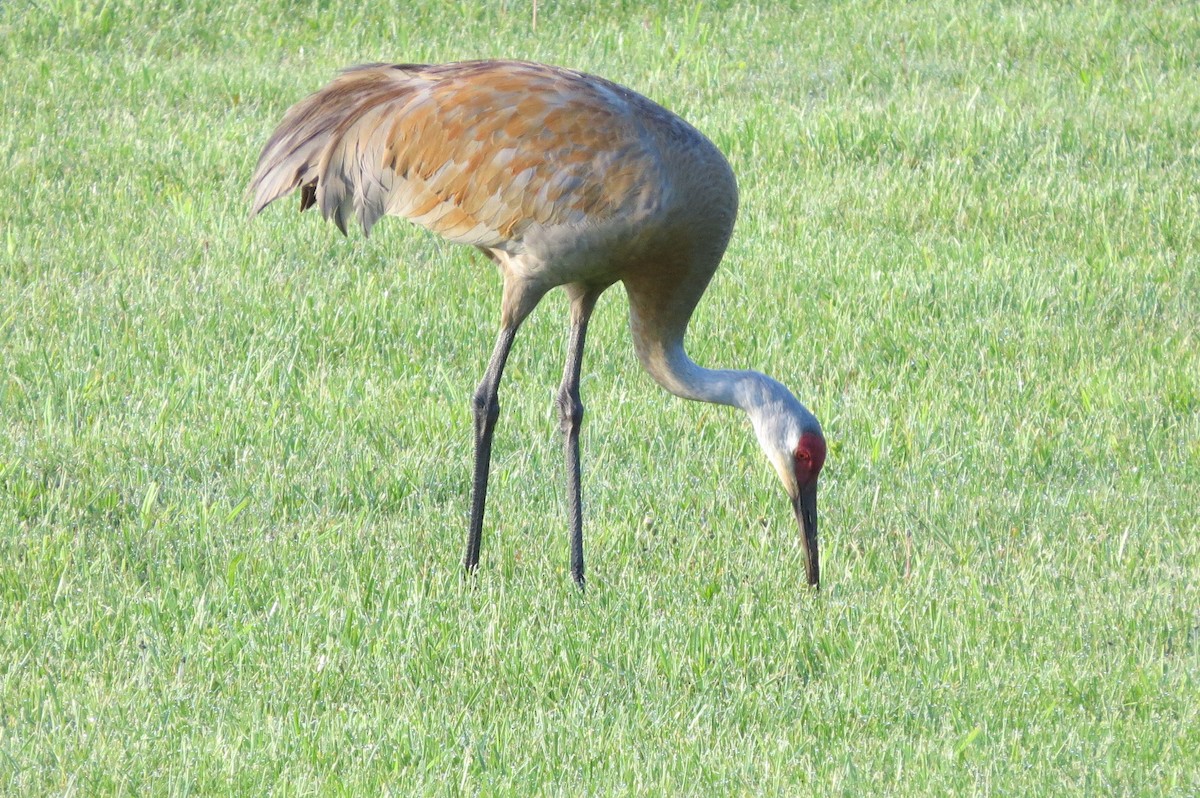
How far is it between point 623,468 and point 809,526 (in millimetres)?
979

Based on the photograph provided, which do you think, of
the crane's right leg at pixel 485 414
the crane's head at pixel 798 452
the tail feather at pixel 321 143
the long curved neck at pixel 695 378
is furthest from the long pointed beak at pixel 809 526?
the tail feather at pixel 321 143

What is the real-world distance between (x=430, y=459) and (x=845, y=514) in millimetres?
1409

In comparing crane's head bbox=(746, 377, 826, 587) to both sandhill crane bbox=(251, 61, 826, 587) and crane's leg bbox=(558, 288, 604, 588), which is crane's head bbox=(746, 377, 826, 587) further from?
crane's leg bbox=(558, 288, 604, 588)

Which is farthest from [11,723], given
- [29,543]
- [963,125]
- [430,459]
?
[963,125]

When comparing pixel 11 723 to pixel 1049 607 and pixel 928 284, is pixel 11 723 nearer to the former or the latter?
pixel 1049 607

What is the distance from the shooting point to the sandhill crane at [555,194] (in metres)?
4.73

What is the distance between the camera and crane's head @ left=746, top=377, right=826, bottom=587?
4.69 m

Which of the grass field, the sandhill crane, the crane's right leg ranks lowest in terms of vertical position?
the grass field

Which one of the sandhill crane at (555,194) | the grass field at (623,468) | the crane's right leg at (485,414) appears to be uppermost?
the sandhill crane at (555,194)

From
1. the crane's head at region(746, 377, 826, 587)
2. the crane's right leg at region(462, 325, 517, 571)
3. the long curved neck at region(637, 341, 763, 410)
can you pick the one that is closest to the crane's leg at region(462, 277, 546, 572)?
the crane's right leg at region(462, 325, 517, 571)

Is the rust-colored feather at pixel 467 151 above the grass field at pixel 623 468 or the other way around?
above

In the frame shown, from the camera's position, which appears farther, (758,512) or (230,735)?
(758,512)

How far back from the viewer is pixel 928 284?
22.4ft

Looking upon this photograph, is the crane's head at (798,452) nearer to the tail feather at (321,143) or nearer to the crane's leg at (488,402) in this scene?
the crane's leg at (488,402)
